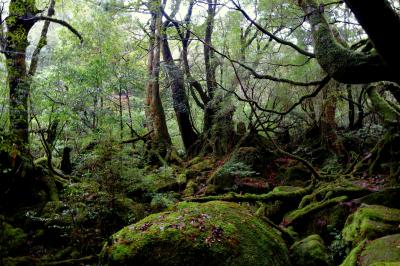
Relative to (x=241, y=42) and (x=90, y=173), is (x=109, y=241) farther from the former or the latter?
(x=241, y=42)

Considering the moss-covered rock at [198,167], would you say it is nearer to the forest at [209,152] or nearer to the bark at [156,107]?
the forest at [209,152]

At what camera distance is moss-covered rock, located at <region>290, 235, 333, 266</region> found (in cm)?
500

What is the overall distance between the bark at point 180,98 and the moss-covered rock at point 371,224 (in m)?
10.4

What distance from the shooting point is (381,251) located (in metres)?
3.97

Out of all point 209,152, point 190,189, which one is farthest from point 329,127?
point 190,189

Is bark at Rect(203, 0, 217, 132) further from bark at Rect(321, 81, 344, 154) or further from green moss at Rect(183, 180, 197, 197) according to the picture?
bark at Rect(321, 81, 344, 154)

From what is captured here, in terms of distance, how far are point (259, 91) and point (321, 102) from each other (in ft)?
8.70

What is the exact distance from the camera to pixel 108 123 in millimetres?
11516

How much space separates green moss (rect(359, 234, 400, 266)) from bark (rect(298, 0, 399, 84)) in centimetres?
191

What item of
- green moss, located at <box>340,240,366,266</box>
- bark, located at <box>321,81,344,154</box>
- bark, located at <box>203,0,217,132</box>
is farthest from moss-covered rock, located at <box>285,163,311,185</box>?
green moss, located at <box>340,240,366,266</box>

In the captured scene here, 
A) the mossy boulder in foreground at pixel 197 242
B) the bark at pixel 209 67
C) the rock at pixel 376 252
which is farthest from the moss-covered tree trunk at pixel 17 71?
the rock at pixel 376 252

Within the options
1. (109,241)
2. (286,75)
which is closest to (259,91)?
(286,75)

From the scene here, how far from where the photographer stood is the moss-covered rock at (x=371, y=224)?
4.72m

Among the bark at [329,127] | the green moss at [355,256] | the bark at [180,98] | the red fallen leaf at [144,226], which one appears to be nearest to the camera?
the green moss at [355,256]
